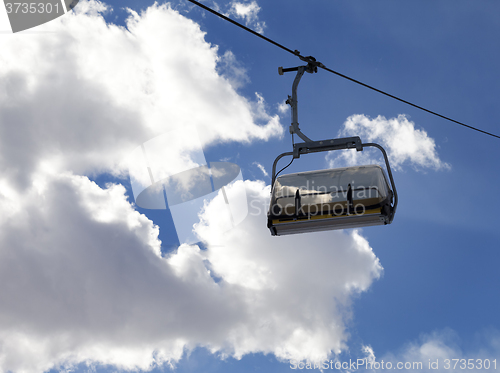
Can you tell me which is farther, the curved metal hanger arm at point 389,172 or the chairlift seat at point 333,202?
the curved metal hanger arm at point 389,172

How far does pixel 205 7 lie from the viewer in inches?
281

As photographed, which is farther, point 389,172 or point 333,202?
point 389,172

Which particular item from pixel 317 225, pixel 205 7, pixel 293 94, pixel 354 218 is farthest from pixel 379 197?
pixel 205 7

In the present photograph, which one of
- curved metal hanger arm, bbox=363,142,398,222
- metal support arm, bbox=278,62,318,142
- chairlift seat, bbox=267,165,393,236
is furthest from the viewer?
metal support arm, bbox=278,62,318,142

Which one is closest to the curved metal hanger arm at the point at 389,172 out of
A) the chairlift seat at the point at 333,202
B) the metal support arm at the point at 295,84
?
the chairlift seat at the point at 333,202

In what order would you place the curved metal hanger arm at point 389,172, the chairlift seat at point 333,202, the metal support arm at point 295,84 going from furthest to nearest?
the metal support arm at point 295,84, the curved metal hanger arm at point 389,172, the chairlift seat at point 333,202

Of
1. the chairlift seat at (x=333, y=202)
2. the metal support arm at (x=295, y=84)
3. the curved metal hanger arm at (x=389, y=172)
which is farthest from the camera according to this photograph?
the metal support arm at (x=295, y=84)

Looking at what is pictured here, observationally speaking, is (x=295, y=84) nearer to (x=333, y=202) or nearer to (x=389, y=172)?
(x=389, y=172)

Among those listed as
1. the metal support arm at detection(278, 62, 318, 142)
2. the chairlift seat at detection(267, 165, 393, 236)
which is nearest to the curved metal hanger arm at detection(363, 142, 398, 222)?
the chairlift seat at detection(267, 165, 393, 236)

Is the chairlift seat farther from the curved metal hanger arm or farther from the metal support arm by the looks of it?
the metal support arm

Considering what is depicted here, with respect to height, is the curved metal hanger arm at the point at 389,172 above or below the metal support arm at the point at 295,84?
below

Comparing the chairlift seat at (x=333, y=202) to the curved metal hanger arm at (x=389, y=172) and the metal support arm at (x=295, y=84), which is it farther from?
the metal support arm at (x=295, y=84)

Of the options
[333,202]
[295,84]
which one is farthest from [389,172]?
[295,84]

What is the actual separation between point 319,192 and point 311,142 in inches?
47.3
